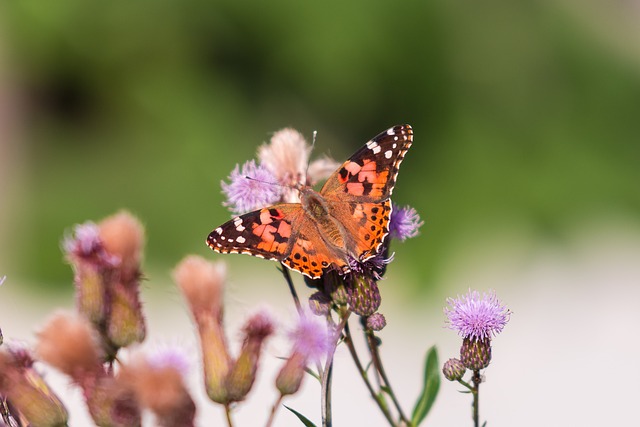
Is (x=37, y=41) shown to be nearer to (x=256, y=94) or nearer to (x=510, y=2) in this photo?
(x=256, y=94)

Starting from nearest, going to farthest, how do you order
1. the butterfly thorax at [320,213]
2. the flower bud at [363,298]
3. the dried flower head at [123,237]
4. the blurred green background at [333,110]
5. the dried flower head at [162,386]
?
the dried flower head at [162,386]
the dried flower head at [123,237]
the flower bud at [363,298]
the butterfly thorax at [320,213]
the blurred green background at [333,110]

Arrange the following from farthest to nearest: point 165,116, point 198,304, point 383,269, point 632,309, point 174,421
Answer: point 165,116 < point 632,309 < point 383,269 < point 198,304 < point 174,421

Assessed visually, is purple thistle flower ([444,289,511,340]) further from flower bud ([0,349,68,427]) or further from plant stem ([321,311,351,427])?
flower bud ([0,349,68,427])

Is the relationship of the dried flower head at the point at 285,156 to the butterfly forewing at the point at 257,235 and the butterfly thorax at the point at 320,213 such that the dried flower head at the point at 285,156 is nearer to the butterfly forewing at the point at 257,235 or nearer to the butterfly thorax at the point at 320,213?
the butterfly thorax at the point at 320,213

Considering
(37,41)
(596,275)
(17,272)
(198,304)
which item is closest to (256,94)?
(37,41)

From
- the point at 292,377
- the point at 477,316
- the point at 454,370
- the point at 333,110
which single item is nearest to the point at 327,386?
the point at 292,377

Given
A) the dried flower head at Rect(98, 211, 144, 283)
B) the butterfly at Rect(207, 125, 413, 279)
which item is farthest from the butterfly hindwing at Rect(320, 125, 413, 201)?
the dried flower head at Rect(98, 211, 144, 283)

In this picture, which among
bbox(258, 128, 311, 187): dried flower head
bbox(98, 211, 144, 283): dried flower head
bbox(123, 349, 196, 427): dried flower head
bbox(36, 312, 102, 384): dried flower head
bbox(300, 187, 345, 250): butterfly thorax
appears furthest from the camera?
bbox(258, 128, 311, 187): dried flower head

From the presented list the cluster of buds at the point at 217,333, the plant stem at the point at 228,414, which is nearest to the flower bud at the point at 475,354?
the cluster of buds at the point at 217,333
